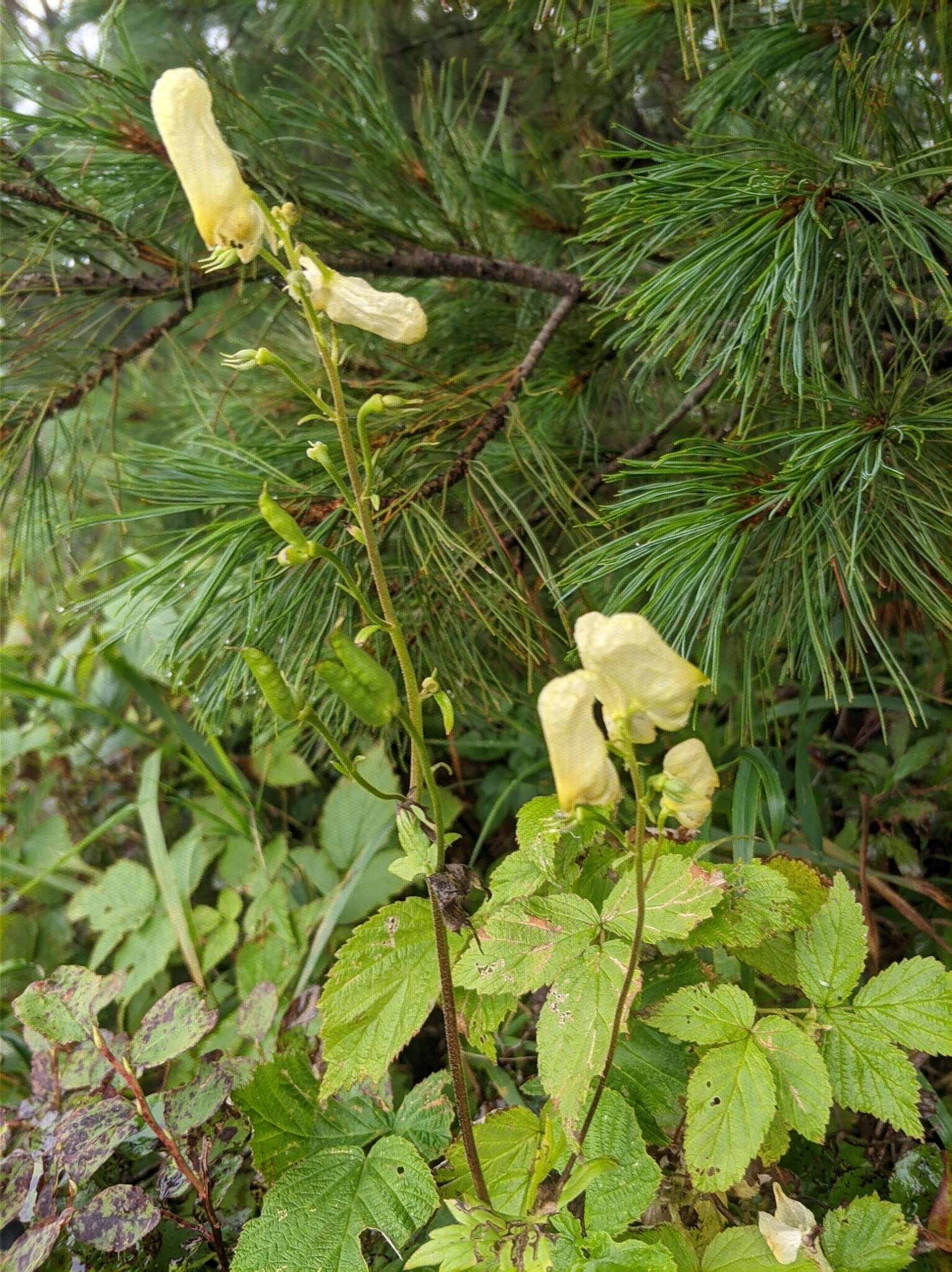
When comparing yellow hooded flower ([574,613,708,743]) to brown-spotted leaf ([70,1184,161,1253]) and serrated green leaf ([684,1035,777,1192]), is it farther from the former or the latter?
brown-spotted leaf ([70,1184,161,1253])

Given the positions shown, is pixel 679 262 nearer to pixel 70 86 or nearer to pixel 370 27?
pixel 70 86

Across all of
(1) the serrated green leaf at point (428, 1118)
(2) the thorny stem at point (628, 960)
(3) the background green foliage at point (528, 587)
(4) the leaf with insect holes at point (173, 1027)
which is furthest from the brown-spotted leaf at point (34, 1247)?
(2) the thorny stem at point (628, 960)

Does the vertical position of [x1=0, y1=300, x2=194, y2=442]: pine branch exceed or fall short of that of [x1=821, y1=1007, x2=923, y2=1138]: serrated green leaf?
it exceeds it

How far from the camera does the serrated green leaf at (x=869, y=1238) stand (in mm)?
564

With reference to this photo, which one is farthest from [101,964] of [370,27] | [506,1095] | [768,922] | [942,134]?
[370,27]

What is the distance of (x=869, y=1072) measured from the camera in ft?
1.95

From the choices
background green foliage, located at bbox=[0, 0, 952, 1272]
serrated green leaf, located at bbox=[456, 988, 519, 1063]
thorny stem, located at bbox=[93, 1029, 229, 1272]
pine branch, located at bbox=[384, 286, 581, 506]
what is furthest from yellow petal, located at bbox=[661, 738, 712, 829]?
thorny stem, located at bbox=[93, 1029, 229, 1272]

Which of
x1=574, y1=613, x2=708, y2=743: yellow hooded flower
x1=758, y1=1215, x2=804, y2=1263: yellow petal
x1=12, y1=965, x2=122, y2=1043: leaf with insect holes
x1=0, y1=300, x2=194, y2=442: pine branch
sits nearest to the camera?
x1=574, y1=613, x2=708, y2=743: yellow hooded flower

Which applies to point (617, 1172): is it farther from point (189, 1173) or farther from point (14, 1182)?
point (14, 1182)

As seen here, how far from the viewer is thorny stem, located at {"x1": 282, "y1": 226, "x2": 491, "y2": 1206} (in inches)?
20.0

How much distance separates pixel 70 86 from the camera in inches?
38.0

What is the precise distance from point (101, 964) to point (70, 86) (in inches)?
42.1

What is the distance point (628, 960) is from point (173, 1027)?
1.29ft

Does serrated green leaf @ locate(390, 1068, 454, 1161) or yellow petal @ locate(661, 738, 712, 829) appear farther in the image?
serrated green leaf @ locate(390, 1068, 454, 1161)
